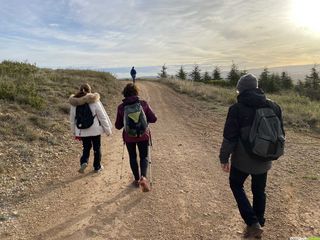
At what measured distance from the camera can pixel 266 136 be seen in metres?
4.38

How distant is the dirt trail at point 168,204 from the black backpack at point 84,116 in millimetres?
1133

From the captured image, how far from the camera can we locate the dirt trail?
17.0 ft

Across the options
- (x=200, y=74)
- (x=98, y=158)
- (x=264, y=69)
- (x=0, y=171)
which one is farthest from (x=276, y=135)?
(x=200, y=74)

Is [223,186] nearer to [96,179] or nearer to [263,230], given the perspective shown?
[263,230]

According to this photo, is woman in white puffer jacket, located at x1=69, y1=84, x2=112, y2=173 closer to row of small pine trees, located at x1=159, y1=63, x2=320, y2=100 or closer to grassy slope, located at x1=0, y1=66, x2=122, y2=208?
grassy slope, located at x1=0, y1=66, x2=122, y2=208

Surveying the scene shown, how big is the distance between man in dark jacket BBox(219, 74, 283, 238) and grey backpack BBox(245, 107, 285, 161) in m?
0.08

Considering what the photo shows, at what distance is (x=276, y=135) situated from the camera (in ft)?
14.5

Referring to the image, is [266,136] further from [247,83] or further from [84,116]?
[84,116]

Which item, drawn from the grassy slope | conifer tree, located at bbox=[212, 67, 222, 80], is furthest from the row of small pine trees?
the grassy slope

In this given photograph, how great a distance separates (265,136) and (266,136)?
0.01m

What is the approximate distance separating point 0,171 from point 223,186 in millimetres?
4612

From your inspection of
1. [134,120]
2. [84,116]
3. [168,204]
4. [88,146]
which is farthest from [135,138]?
[88,146]

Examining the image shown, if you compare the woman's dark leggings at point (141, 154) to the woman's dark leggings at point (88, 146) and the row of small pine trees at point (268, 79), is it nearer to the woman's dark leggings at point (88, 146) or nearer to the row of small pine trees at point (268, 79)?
the woman's dark leggings at point (88, 146)

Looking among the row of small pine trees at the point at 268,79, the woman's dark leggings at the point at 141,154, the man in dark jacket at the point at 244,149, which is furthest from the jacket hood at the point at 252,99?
the row of small pine trees at the point at 268,79
